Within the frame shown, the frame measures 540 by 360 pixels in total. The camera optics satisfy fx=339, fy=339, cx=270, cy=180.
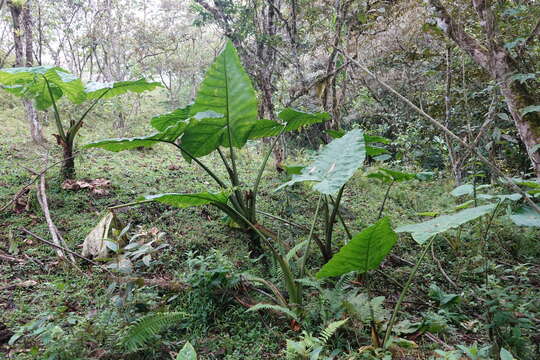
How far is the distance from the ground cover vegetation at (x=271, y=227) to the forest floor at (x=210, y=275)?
16 millimetres

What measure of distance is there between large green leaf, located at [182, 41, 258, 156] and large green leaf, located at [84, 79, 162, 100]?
166 centimetres

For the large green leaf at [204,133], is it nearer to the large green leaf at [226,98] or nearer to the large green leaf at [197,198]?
the large green leaf at [226,98]

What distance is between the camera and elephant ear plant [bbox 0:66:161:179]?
3.80 metres

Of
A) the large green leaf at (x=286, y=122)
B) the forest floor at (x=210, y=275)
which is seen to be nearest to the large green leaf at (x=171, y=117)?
the large green leaf at (x=286, y=122)

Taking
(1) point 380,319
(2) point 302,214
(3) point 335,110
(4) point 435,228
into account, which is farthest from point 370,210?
(4) point 435,228

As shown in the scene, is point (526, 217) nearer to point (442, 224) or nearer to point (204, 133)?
point (442, 224)

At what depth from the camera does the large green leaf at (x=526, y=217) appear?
5.74 feet

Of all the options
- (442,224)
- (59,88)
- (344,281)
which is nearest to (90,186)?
(59,88)

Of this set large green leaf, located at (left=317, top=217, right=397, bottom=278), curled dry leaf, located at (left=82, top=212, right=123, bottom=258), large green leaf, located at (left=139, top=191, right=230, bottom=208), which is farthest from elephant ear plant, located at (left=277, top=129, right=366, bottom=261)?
curled dry leaf, located at (left=82, top=212, right=123, bottom=258)

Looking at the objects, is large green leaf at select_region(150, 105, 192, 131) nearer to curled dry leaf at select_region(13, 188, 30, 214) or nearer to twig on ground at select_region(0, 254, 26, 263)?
twig on ground at select_region(0, 254, 26, 263)

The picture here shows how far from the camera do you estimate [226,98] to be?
8.70ft

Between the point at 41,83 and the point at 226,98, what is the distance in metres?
2.82

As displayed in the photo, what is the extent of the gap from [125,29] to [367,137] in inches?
385

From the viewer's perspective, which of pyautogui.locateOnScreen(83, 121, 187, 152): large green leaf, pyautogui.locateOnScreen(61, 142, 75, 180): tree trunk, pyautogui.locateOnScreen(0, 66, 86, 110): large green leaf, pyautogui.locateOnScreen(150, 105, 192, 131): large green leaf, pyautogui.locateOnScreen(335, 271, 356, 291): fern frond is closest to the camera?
pyautogui.locateOnScreen(335, 271, 356, 291): fern frond
